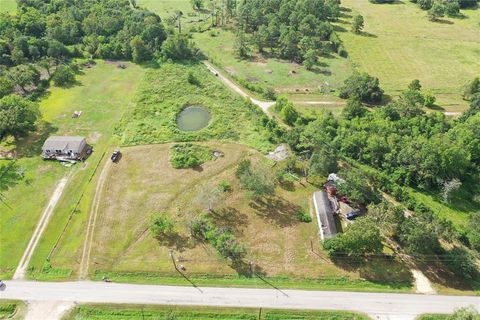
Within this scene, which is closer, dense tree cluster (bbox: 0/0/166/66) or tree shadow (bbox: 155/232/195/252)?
tree shadow (bbox: 155/232/195/252)

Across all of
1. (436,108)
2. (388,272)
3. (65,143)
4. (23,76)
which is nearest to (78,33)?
(23,76)

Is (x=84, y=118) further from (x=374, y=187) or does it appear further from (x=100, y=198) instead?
(x=374, y=187)

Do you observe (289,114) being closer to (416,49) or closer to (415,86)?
(415,86)

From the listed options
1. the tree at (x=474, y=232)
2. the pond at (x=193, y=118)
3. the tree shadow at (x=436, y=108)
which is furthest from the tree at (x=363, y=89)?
the tree at (x=474, y=232)

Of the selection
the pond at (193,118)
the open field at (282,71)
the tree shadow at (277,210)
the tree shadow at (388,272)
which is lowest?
the tree shadow at (388,272)

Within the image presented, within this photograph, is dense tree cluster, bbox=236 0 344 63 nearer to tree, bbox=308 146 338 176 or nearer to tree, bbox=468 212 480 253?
tree, bbox=308 146 338 176

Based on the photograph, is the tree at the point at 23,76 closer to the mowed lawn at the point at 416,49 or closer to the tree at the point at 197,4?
the tree at the point at 197,4

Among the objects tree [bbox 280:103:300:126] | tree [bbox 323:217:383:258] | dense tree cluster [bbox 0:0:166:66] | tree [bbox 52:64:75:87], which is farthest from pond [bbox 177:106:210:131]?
tree [bbox 323:217:383:258]

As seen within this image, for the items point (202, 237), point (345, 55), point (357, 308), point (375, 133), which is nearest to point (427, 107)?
point (375, 133)
